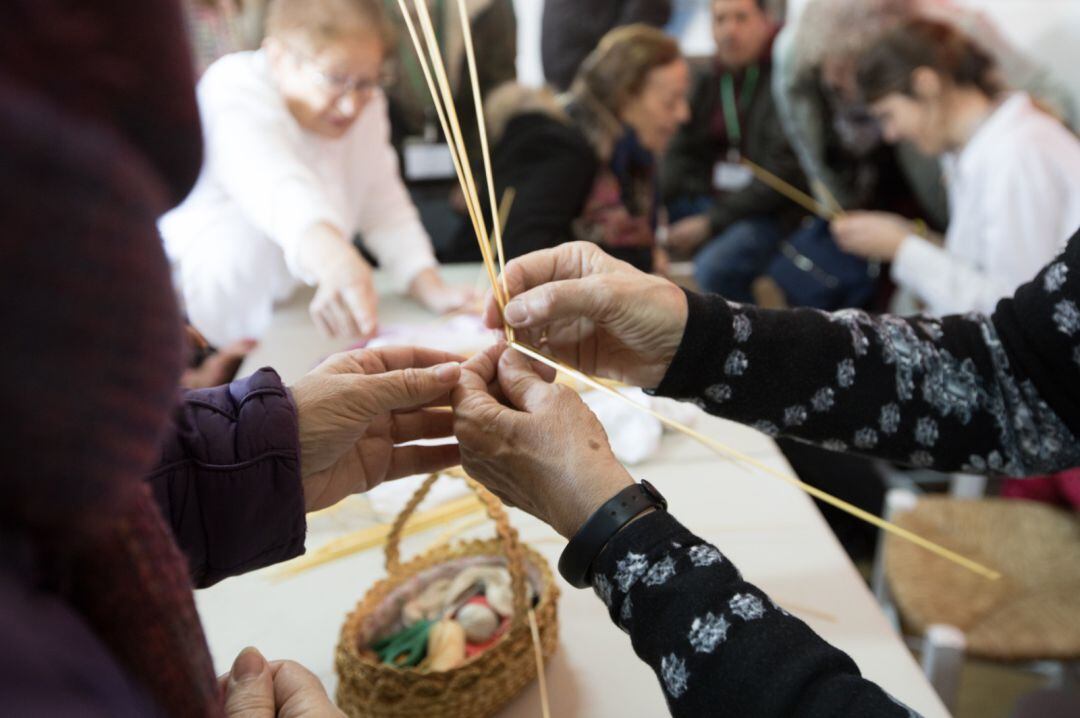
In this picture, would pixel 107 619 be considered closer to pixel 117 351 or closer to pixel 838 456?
pixel 117 351

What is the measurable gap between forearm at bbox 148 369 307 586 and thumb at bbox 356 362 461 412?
0.29 ft

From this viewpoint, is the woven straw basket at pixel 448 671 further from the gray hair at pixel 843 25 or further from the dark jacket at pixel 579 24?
the dark jacket at pixel 579 24

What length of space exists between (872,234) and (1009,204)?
1.67 ft

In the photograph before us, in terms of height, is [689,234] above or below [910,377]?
below

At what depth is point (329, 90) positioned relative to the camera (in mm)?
1671

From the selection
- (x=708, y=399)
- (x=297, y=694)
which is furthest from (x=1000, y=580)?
(x=297, y=694)

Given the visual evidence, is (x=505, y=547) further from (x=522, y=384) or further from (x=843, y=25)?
(x=843, y=25)

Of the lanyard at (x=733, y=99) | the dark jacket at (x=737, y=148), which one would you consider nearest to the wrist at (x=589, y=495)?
the dark jacket at (x=737, y=148)

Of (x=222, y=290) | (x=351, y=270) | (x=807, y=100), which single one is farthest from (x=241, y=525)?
(x=807, y=100)

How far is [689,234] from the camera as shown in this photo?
3217 millimetres

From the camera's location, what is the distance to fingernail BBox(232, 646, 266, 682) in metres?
0.73

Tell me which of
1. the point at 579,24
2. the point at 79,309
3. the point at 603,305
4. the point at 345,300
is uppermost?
the point at 79,309

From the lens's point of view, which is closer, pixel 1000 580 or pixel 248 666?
pixel 248 666

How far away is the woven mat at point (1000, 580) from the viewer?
1.32 meters
